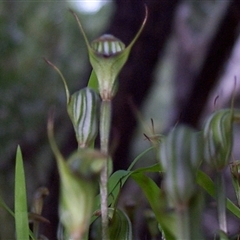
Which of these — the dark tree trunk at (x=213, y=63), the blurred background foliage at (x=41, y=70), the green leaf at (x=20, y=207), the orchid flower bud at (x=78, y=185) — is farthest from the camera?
the blurred background foliage at (x=41, y=70)

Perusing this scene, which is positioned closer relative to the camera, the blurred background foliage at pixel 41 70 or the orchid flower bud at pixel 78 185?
the orchid flower bud at pixel 78 185

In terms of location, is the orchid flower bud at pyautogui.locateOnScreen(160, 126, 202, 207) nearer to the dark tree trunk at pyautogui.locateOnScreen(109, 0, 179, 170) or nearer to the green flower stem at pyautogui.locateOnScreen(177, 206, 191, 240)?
the green flower stem at pyautogui.locateOnScreen(177, 206, 191, 240)

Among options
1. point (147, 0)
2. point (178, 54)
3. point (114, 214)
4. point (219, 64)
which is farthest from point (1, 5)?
point (114, 214)

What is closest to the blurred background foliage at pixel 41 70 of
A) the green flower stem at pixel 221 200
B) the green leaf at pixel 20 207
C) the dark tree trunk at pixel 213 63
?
the dark tree trunk at pixel 213 63

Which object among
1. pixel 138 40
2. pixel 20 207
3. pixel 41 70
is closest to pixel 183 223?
pixel 20 207

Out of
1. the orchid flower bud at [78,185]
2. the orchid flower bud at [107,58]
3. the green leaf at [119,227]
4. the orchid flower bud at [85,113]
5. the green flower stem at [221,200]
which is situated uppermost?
the orchid flower bud at [107,58]

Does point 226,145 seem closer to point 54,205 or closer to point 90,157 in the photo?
point 90,157

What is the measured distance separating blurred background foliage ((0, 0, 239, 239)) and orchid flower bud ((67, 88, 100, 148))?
0.76 m

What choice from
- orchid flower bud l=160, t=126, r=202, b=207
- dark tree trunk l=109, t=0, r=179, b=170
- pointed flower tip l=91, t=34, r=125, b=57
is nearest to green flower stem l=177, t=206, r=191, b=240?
orchid flower bud l=160, t=126, r=202, b=207

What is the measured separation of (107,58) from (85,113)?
0.11 feet

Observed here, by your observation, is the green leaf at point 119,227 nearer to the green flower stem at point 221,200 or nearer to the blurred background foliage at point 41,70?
the green flower stem at point 221,200

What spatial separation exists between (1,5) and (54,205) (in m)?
0.95

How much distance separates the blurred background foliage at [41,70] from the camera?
1.50 m

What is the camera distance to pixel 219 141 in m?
0.25
